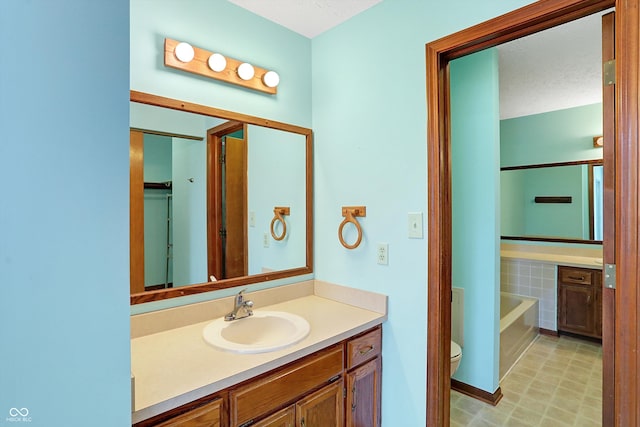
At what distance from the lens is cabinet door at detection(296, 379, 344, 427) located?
4.18 ft

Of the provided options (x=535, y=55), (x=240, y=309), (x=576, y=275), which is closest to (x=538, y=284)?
(x=576, y=275)

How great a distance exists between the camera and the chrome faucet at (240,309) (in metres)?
1.53

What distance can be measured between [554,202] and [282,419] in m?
3.90

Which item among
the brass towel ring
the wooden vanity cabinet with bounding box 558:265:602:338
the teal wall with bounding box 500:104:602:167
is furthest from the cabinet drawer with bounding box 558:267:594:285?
the brass towel ring

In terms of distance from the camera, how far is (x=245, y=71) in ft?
5.38

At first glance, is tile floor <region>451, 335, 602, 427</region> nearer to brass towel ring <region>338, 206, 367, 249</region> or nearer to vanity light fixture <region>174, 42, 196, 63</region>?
brass towel ring <region>338, 206, 367, 249</region>

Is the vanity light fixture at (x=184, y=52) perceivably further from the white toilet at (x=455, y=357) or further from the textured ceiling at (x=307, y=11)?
the white toilet at (x=455, y=357)

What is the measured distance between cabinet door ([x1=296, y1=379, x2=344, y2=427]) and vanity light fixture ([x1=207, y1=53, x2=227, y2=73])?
1.56 metres

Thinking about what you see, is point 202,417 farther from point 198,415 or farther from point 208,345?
point 208,345

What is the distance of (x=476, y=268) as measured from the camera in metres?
2.24

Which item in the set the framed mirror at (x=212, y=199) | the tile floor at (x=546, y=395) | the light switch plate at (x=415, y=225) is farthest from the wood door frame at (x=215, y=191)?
the tile floor at (x=546, y=395)

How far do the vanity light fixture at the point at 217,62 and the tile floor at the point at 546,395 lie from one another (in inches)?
97.9

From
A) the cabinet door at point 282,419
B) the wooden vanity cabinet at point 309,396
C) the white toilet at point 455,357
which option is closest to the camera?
the wooden vanity cabinet at point 309,396

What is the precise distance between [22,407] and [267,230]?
1.39 m
